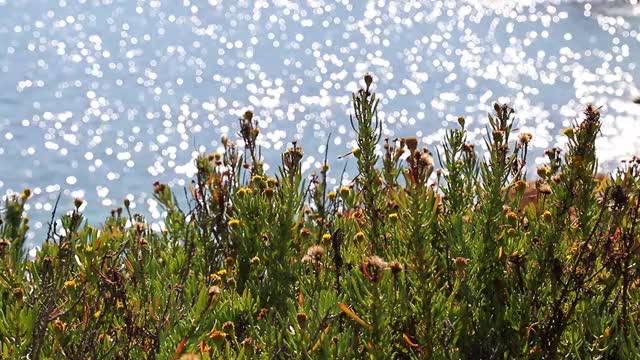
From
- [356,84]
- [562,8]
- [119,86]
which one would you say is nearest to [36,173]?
[119,86]

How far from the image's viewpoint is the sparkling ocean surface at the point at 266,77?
18.4m

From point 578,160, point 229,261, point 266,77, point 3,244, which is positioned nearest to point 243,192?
point 229,261

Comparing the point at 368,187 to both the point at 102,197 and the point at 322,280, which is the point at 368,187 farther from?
the point at 102,197

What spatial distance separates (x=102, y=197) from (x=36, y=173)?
4.84 feet

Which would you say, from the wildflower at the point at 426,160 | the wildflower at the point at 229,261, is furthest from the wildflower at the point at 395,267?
the wildflower at the point at 229,261

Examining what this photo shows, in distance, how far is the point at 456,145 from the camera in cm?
400

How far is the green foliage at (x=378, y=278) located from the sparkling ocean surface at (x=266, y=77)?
1189 centimetres

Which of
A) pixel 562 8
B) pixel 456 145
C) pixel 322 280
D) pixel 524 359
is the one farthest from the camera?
pixel 562 8

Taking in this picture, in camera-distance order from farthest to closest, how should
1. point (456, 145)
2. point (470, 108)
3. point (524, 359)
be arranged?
point (470, 108) → point (456, 145) → point (524, 359)

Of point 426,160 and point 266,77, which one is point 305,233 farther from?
point 266,77

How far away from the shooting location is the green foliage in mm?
2887

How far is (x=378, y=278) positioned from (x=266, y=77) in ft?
65.9

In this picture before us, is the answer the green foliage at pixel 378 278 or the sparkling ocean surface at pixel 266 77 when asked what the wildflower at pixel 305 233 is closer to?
the green foliage at pixel 378 278

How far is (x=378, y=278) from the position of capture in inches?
105
